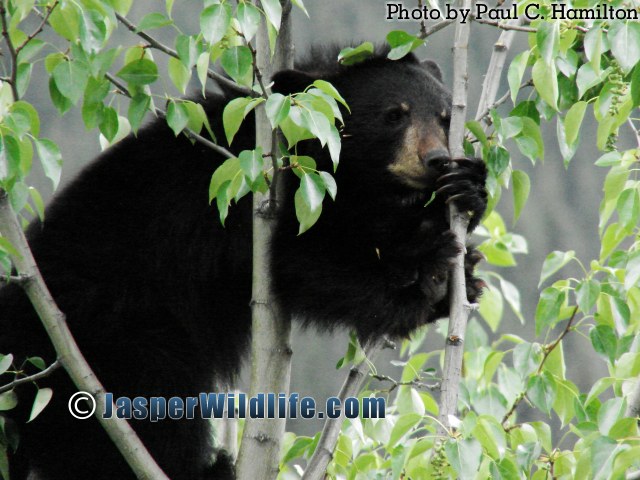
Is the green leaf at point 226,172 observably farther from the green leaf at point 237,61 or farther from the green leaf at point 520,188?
the green leaf at point 520,188

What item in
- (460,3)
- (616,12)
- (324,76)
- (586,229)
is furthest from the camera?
(586,229)

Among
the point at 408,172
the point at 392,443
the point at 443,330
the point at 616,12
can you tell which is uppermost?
the point at 616,12

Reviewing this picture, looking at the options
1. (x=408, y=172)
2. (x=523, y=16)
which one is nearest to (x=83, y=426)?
(x=408, y=172)

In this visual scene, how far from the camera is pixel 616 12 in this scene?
2.19 meters

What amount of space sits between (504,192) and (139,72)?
5.61m

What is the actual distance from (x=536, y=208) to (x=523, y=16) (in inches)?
190

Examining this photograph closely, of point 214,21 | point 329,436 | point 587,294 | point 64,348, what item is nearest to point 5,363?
point 64,348

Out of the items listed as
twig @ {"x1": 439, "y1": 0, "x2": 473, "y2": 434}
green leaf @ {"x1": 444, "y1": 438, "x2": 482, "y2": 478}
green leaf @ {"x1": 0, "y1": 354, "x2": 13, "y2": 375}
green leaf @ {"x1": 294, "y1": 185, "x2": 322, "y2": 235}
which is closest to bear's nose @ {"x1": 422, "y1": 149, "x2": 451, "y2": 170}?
twig @ {"x1": 439, "y1": 0, "x2": 473, "y2": 434}

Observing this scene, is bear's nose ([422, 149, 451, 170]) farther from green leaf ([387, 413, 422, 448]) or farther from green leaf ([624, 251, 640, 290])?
green leaf ([387, 413, 422, 448])

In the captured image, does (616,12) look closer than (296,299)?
Yes

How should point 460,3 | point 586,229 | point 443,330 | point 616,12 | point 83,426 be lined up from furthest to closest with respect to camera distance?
point 586,229 < point 443,330 < point 83,426 < point 460,3 < point 616,12

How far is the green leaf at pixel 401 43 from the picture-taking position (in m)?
2.31

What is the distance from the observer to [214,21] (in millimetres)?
1851

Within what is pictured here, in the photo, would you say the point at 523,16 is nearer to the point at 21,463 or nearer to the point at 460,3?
the point at 460,3
